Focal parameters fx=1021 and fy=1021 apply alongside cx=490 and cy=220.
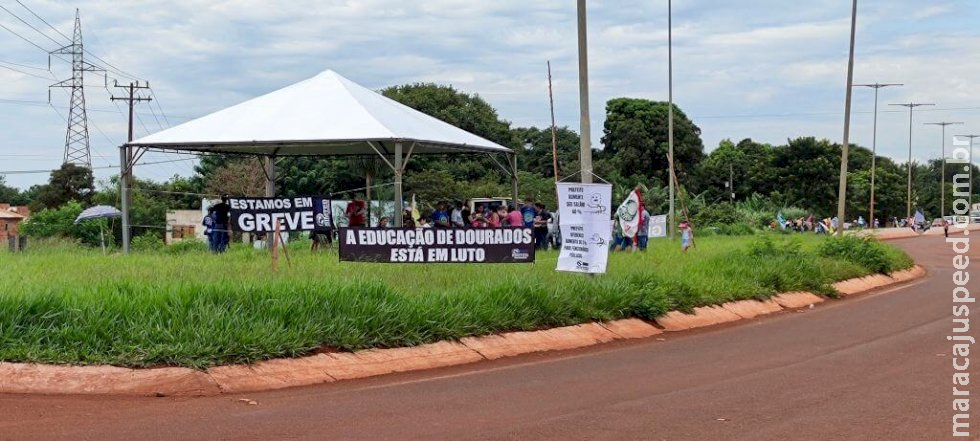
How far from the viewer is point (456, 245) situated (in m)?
15.9

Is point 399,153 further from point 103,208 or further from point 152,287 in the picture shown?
point 103,208

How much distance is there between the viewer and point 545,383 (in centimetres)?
967

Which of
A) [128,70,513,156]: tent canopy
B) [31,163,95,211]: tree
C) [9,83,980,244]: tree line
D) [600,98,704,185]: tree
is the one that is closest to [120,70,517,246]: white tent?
[128,70,513,156]: tent canopy

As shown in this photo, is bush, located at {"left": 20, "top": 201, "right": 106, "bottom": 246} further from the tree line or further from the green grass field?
the green grass field

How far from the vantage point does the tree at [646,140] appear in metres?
66.7

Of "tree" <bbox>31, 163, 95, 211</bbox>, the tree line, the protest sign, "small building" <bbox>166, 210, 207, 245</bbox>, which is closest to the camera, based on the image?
the protest sign

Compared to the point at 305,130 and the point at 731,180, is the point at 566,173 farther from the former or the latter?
the point at 305,130

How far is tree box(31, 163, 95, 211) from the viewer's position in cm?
7012

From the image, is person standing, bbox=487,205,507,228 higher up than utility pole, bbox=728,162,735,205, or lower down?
lower down

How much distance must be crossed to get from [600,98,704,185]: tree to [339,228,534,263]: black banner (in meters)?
48.6

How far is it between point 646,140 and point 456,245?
172ft

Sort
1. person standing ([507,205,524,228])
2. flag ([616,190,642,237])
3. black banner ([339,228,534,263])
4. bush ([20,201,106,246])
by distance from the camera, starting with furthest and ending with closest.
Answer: bush ([20,201,106,246]), flag ([616,190,642,237]), person standing ([507,205,524,228]), black banner ([339,228,534,263])

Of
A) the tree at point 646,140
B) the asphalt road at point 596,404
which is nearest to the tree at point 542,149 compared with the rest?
the tree at point 646,140

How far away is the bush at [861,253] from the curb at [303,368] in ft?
41.9
